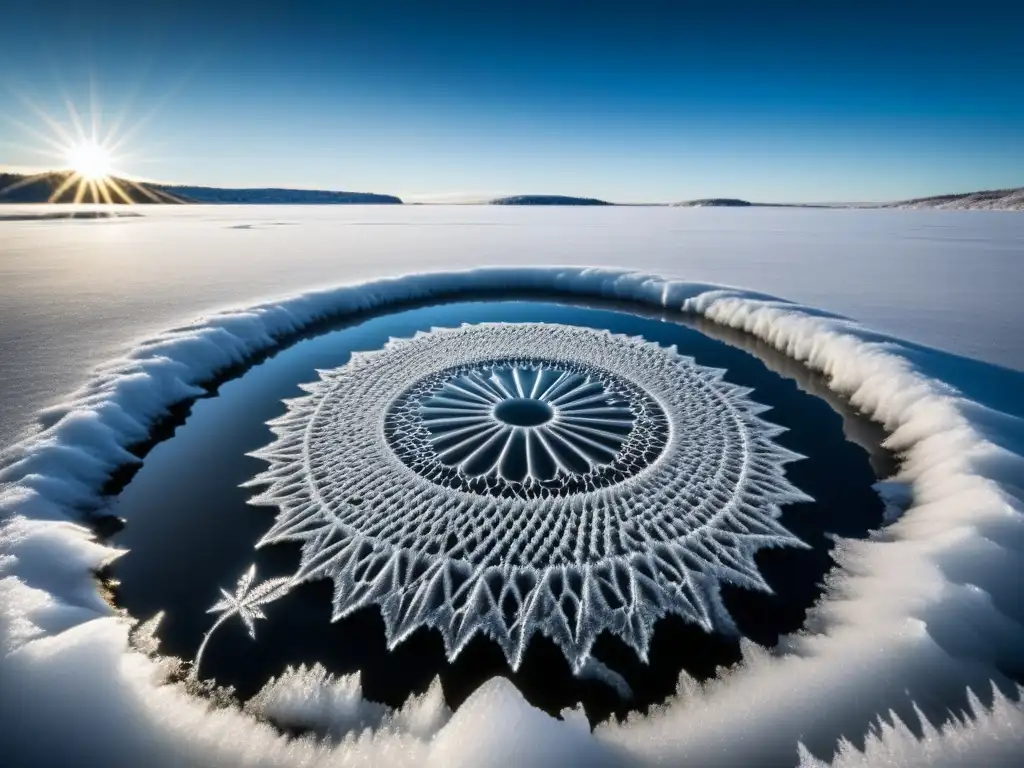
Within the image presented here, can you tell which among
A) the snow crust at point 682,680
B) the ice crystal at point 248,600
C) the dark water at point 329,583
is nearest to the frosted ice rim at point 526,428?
the dark water at point 329,583

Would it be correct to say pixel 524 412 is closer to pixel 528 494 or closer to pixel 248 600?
pixel 528 494

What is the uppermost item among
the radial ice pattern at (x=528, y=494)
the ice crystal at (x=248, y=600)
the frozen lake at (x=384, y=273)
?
the frozen lake at (x=384, y=273)

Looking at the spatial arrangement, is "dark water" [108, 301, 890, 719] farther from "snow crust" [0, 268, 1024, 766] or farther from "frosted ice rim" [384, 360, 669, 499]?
"frosted ice rim" [384, 360, 669, 499]

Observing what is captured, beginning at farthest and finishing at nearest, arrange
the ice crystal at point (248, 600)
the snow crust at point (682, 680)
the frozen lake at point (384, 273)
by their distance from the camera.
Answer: the frozen lake at point (384, 273) < the ice crystal at point (248, 600) < the snow crust at point (682, 680)

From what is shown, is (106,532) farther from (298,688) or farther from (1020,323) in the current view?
(1020,323)

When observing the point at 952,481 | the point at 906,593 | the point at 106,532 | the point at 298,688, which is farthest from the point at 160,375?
the point at 952,481

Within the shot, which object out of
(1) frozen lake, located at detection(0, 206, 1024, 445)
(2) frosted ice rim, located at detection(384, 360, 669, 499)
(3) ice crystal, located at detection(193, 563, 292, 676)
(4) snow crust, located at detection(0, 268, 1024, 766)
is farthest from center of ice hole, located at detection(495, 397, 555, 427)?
(1) frozen lake, located at detection(0, 206, 1024, 445)

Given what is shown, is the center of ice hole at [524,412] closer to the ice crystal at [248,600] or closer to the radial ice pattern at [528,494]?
the radial ice pattern at [528,494]
